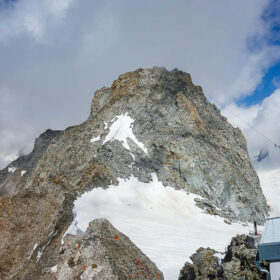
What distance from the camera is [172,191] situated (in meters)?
30.7

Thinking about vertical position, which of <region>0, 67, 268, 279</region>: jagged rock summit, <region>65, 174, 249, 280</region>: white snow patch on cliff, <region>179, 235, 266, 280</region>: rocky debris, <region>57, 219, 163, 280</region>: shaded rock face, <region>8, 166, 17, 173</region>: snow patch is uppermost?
<region>8, 166, 17, 173</region>: snow patch

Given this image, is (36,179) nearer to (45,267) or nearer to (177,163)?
(177,163)

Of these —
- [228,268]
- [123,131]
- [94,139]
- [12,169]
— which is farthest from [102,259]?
[12,169]

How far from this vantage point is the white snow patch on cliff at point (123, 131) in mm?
34969

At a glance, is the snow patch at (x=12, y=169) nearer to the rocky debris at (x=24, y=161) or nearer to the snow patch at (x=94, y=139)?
the rocky debris at (x=24, y=161)

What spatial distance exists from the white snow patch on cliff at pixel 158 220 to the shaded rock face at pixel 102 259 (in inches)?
165

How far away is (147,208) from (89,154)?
13.0 meters

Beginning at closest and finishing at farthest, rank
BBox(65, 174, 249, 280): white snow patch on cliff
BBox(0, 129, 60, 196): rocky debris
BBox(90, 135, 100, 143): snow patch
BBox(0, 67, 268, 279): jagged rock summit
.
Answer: BBox(65, 174, 249, 280): white snow patch on cliff < BBox(0, 67, 268, 279): jagged rock summit < BBox(90, 135, 100, 143): snow patch < BBox(0, 129, 60, 196): rocky debris

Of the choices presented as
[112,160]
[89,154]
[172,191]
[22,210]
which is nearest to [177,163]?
[172,191]

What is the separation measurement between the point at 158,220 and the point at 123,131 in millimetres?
15745

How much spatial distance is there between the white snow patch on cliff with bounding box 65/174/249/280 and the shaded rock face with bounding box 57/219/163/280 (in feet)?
13.8

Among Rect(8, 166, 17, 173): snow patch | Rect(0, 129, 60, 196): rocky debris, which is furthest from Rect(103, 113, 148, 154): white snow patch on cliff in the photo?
Rect(8, 166, 17, 173): snow patch

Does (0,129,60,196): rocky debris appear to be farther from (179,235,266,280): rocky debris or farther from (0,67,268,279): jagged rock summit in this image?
(179,235,266,280): rocky debris

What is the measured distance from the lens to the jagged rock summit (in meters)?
31.1
